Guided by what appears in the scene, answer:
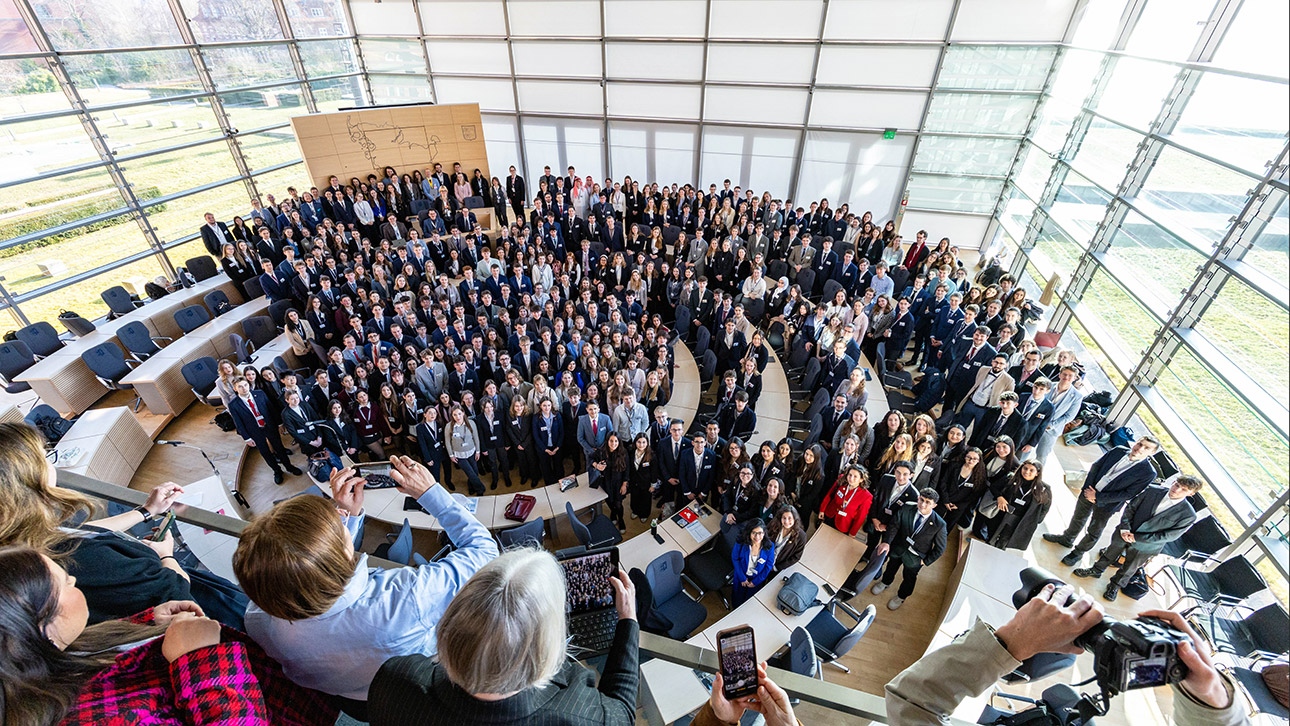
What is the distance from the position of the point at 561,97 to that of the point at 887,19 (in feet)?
28.4

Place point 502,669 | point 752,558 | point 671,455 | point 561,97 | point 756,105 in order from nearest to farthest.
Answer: point 502,669
point 752,558
point 671,455
point 756,105
point 561,97

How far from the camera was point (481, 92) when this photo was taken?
15648 millimetres

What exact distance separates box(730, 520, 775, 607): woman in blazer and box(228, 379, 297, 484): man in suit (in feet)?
20.9

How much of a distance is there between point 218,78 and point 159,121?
1875mm

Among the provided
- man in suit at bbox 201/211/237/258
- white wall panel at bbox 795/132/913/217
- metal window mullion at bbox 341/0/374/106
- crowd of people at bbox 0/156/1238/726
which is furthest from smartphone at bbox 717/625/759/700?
metal window mullion at bbox 341/0/374/106

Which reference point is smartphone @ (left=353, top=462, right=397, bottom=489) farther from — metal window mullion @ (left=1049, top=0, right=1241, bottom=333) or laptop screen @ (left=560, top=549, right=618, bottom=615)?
metal window mullion @ (left=1049, top=0, right=1241, bottom=333)

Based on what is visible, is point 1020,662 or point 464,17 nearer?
point 1020,662

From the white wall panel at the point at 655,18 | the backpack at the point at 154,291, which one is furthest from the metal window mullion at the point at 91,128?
the white wall panel at the point at 655,18

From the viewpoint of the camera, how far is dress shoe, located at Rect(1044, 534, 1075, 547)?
20.4ft

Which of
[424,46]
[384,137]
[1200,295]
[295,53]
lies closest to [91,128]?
[384,137]

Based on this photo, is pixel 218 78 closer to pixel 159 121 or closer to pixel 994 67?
pixel 159 121

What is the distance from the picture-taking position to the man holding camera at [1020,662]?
1.38 meters

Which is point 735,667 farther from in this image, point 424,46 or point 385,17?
point 385,17

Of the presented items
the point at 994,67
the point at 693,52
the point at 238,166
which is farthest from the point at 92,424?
the point at 994,67
